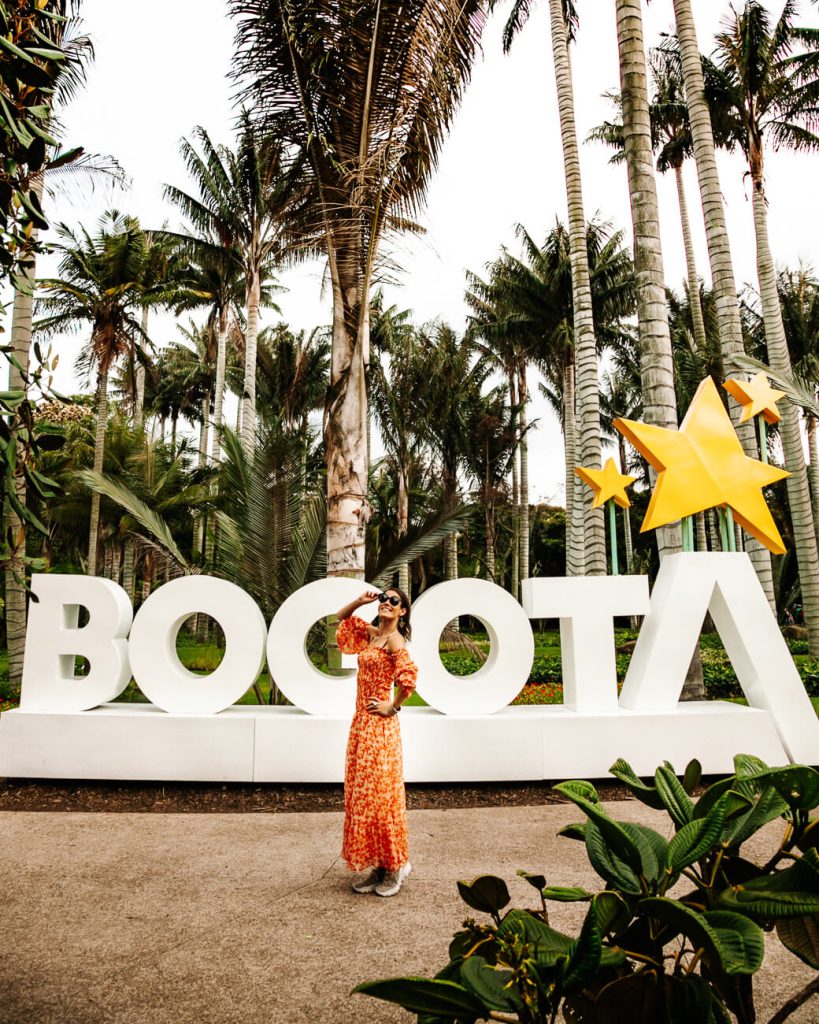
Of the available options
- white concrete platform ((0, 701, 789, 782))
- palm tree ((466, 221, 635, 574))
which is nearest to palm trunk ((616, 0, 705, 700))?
white concrete platform ((0, 701, 789, 782))

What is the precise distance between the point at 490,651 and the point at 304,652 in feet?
5.78

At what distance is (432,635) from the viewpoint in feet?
21.1

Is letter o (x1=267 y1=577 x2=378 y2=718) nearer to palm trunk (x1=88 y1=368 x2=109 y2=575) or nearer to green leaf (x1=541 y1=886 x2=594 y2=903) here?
green leaf (x1=541 y1=886 x2=594 y2=903)

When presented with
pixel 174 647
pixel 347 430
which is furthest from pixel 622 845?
pixel 347 430

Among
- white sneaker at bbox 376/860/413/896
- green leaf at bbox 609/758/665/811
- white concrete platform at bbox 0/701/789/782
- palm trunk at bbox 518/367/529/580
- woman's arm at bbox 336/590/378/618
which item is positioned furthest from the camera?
palm trunk at bbox 518/367/529/580

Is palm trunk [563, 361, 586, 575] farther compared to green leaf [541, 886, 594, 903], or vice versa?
palm trunk [563, 361, 586, 575]

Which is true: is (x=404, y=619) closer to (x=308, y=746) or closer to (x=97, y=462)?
(x=308, y=746)

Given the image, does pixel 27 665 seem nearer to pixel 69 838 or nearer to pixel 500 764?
pixel 69 838

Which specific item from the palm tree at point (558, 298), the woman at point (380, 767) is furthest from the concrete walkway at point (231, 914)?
the palm tree at point (558, 298)

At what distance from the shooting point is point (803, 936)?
0.95m

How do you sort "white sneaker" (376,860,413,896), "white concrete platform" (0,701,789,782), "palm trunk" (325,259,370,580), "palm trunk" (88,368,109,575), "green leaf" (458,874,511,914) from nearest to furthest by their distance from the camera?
1. "green leaf" (458,874,511,914)
2. "white sneaker" (376,860,413,896)
3. "white concrete platform" (0,701,789,782)
4. "palm trunk" (325,259,370,580)
5. "palm trunk" (88,368,109,575)

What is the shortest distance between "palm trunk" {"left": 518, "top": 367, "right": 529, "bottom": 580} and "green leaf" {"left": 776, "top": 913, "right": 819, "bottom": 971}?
943 inches

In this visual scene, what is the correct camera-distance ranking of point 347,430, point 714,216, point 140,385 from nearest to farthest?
point 347,430 < point 714,216 < point 140,385

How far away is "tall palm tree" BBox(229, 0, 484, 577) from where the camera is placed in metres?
6.95
